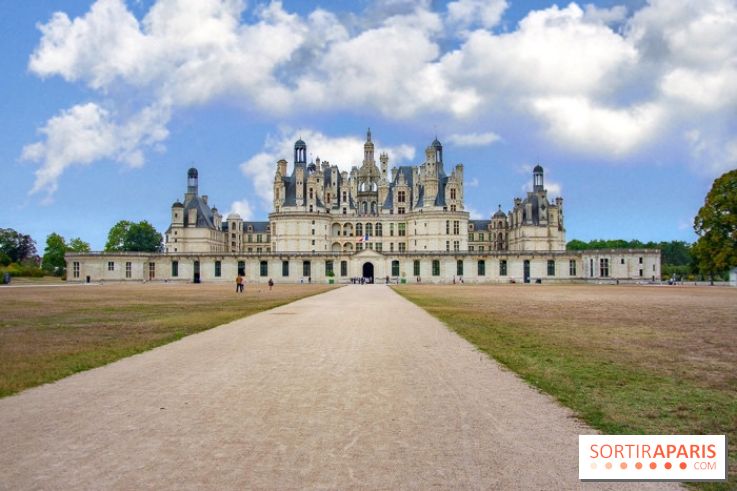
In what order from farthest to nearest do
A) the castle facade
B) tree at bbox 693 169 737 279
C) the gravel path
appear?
the castle facade, tree at bbox 693 169 737 279, the gravel path

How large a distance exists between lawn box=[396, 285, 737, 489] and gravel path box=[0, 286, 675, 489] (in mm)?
759

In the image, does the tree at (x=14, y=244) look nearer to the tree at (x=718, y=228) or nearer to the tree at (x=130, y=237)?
the tree at (x=130, y=237)

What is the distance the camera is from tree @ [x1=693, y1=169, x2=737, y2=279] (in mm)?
60819

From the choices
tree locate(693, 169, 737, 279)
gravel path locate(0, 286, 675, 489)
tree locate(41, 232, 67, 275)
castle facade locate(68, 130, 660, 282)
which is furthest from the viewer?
tree locate(41, 232, 67, 275)

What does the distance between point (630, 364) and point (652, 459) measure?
7.01 m

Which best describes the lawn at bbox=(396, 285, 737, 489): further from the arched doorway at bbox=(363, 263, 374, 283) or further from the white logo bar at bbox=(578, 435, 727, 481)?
the arched doorway at bbox=(363, 263, 374, 283)

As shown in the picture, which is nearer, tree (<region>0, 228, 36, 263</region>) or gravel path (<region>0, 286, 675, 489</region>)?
gravel path (<region>0, 286, 675, 489</region>)

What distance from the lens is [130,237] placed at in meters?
125

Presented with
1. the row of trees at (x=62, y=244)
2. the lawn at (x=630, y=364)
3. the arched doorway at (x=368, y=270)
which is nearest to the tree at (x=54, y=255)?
the row of trees at (x=62, y=244)

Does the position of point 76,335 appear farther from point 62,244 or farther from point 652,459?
point 62,244

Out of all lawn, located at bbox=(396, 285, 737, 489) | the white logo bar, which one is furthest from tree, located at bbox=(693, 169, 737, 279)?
the white logo bar

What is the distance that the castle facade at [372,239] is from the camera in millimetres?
94562

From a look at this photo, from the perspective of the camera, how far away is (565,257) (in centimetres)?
9412

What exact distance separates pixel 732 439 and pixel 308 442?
5.18 metres
